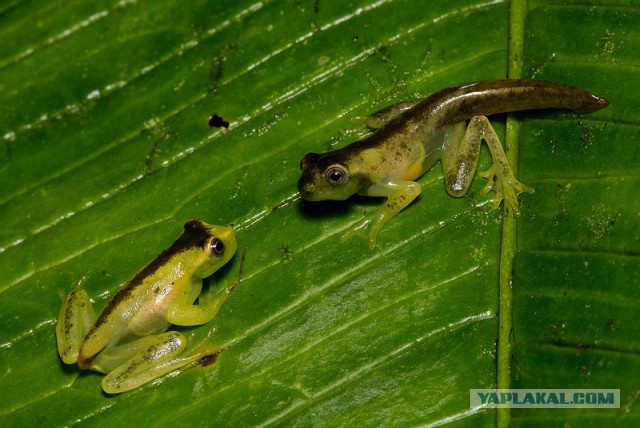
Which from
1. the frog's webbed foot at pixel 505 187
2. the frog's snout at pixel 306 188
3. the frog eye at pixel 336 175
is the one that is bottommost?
the frog's snout at pixel 306 188

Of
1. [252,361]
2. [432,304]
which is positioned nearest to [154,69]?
[252,361]

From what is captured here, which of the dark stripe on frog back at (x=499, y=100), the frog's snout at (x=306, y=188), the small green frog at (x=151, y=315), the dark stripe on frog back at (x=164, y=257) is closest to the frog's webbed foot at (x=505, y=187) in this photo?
the dark stripe on frog back at (x=499, y=100)

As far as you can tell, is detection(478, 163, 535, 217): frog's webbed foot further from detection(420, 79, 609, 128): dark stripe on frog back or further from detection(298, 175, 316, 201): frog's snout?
detection(298, 175, 316, 201): frog's snout

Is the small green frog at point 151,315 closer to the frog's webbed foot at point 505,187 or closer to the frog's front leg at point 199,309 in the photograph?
the frog's front leg at point 199,309

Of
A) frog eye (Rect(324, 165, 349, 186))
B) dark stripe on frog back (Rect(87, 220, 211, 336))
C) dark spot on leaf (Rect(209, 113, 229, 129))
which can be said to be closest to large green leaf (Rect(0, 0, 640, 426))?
dark spot on leaf (Rect(209, 113, 229, 129))

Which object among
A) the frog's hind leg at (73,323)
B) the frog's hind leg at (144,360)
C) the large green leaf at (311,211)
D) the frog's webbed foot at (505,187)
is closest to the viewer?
the large green leaf at (311,211)

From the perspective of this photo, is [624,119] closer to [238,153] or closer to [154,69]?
[238,153]
